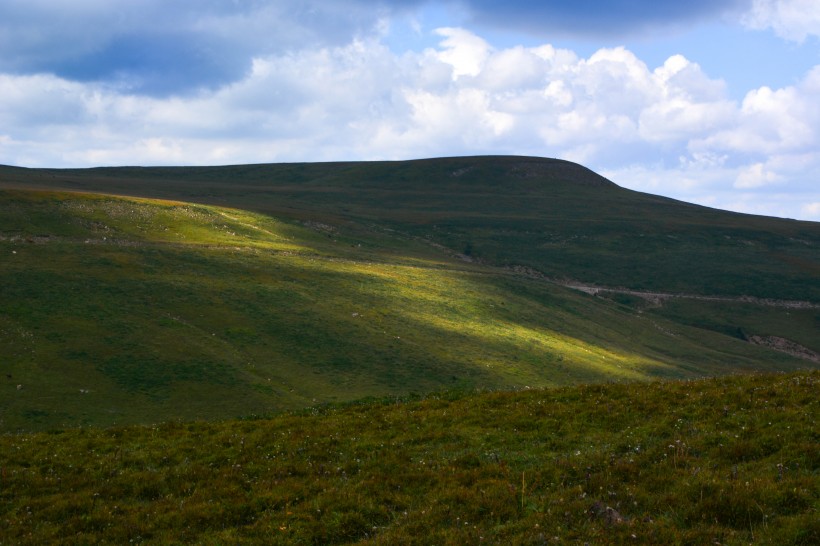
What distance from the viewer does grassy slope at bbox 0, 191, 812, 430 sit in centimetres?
4153

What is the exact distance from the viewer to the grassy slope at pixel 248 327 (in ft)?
136

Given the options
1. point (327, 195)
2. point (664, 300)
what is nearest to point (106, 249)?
point (664, 300)

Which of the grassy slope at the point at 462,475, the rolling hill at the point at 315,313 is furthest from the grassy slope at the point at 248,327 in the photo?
the grassy slope at the point at 462,475

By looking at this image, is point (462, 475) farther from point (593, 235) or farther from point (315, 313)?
point (593, 235)

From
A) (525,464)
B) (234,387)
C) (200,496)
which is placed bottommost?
(234,387)

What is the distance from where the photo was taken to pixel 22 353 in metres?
42.3

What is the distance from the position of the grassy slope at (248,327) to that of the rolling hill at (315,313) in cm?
21

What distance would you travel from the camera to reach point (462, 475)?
16266 mm

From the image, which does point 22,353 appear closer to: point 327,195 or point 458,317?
point 458,317

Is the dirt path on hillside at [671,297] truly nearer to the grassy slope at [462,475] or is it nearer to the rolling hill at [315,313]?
the rolling hill at [315,313]

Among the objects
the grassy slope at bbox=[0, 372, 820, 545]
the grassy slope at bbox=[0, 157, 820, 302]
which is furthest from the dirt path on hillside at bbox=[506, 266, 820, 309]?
the grassy slope at bbox=[0, 372, 820, 545]

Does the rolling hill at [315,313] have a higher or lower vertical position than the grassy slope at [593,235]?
lower

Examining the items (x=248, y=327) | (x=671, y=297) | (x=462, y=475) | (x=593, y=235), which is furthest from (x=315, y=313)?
(x=593, y=235)

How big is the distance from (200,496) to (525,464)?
7.57m
